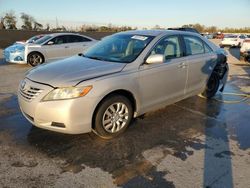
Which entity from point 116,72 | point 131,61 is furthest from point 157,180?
point 131,61

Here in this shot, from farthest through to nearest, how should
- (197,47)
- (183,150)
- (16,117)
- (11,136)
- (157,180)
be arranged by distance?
(197,47), (16,117), (11,136), (183,150), (157,180)

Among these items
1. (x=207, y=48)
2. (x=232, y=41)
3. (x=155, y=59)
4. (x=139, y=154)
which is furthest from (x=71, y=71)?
(x=232, y=41)

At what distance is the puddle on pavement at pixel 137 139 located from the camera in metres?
3.52

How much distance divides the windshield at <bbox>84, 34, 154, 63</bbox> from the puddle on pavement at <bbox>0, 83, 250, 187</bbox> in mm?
1218

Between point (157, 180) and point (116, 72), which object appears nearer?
point (157, 180)

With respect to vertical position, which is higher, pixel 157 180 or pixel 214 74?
pixel 214 74

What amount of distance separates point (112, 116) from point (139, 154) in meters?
0.75

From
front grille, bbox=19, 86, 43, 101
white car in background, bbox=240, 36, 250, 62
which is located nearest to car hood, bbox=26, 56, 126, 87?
front grille, bbox=19, 86, 43, 101

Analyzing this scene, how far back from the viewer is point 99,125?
4109 mm

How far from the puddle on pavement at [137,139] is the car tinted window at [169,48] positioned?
1.19m

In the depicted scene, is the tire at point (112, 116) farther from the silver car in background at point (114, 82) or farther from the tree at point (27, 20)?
the tree at point (27, 20)

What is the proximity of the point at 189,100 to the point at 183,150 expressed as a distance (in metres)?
2.80

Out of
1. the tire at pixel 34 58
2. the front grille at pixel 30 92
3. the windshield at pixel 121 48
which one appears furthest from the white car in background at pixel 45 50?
the front grille at pixel 30 92

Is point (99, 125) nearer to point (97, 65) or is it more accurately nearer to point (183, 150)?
point (97, 65)
